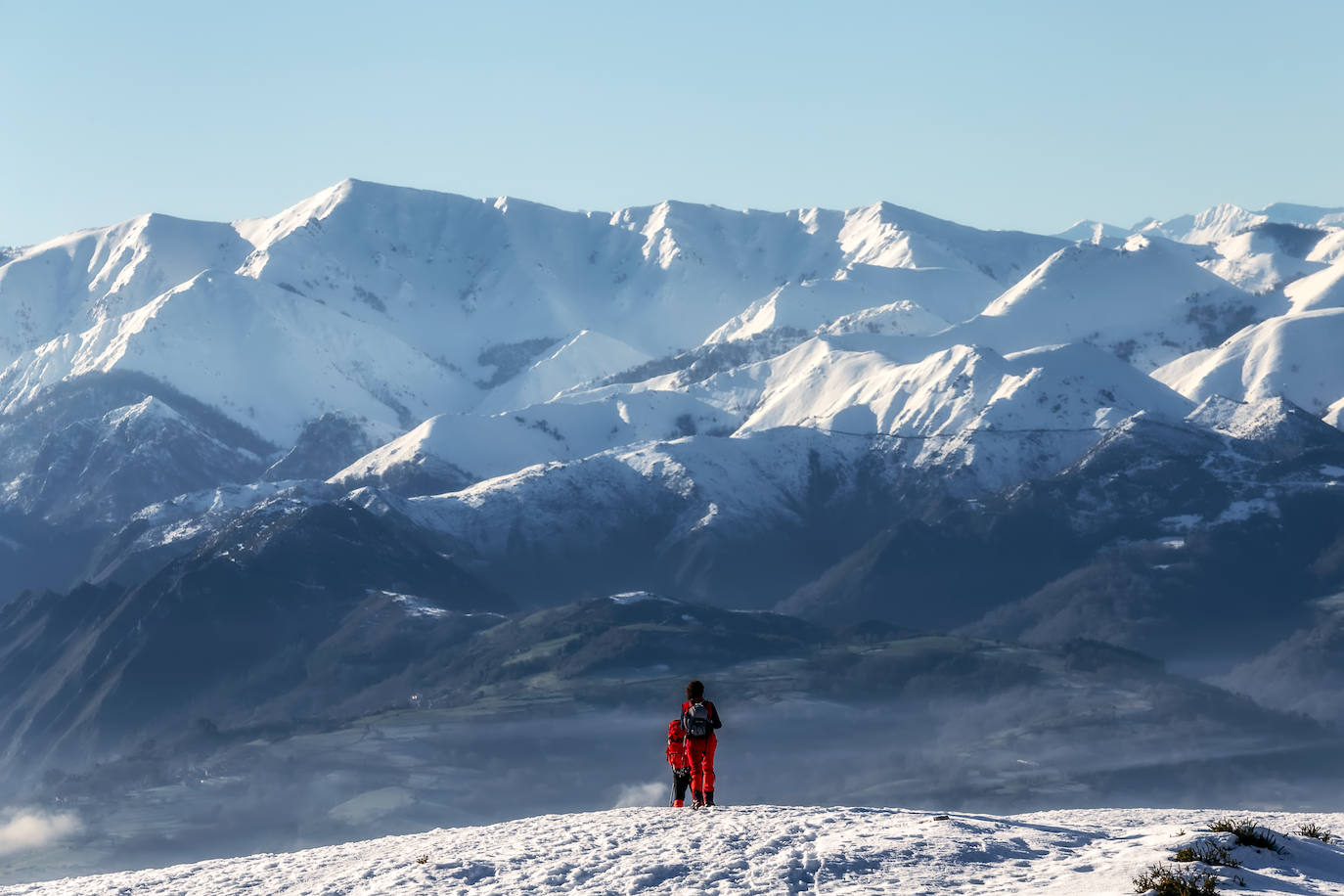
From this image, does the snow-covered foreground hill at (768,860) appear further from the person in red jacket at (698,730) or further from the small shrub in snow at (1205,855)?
the person in red jacket at (698,730)

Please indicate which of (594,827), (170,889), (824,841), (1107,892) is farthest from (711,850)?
(170,889)

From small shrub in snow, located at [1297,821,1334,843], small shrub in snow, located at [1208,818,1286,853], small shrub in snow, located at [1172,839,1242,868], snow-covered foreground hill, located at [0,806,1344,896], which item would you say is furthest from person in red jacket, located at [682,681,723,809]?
small shrub in snow, located at [1297,821,1334,843]

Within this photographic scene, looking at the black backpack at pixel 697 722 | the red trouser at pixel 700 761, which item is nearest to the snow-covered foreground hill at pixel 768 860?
the red trouser at pixel 700 761

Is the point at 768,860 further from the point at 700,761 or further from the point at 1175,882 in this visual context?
the point at 1175,882

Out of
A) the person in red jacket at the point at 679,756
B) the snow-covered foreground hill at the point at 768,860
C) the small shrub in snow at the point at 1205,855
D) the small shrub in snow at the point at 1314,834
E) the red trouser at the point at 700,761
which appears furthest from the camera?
the person in red jacket at the point at 679,756

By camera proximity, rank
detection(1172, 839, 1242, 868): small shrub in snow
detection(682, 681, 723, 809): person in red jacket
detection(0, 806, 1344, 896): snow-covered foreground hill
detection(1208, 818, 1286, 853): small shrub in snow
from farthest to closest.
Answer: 1. detection(682, 681, 723, 809): person in red jacket
2. detection(1208, 818, 1286, 853): small shrub in snow
3. detection(0, 806, 1344, 896): snow-covered foreground hill
4. detection(1172, 839, 1242, 868): small shrub in snow

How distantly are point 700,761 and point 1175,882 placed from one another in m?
23.5

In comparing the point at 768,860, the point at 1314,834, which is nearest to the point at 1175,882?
the point at 768,860

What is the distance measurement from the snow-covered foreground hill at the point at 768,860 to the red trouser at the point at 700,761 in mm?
1324

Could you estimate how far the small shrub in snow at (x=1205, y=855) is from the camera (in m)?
71.6

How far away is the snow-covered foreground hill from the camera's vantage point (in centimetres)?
7400

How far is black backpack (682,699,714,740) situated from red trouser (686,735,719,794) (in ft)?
0.98

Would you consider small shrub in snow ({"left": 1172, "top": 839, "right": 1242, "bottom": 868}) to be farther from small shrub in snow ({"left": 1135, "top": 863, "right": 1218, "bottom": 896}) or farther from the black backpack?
the black backpack

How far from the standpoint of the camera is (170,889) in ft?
286
